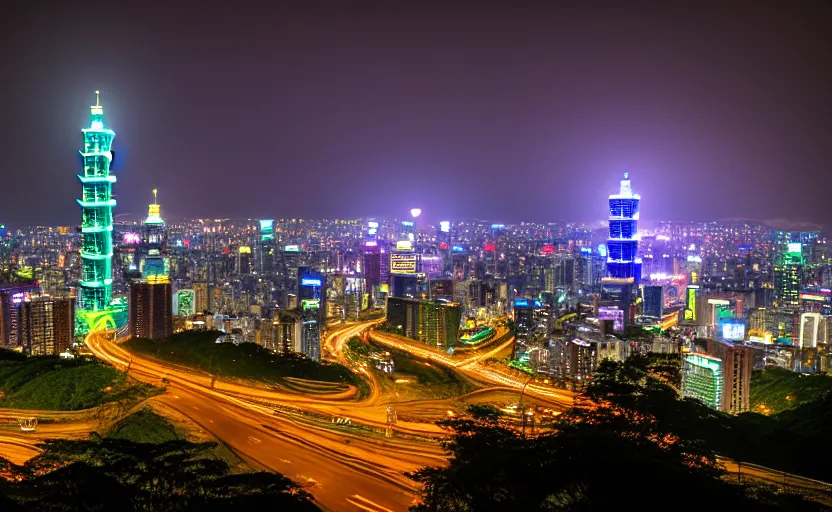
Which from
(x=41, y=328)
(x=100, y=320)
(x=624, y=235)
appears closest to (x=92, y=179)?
(x=100, y=320)

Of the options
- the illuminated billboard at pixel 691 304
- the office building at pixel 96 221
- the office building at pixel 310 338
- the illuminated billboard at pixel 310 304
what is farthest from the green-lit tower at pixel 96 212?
the illuminated billboard at pixel 691 304

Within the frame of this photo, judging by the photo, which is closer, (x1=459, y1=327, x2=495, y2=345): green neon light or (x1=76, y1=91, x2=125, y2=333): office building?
(x1=459, y1=327, x2=495, y2=345): green neon light

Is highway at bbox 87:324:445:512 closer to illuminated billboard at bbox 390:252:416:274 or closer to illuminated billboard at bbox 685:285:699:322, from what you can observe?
illuminated billboard at bbox 685:285:699:322

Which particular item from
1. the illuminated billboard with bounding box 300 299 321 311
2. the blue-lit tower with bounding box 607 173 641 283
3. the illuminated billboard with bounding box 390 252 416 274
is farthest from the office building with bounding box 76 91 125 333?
the blue-lit tower with bounding box 607 173 641 283

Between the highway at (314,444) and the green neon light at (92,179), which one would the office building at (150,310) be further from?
the highway at (314,444)

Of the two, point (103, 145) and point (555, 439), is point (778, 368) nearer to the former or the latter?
point (555, 439)

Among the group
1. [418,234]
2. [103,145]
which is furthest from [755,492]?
[418,234]

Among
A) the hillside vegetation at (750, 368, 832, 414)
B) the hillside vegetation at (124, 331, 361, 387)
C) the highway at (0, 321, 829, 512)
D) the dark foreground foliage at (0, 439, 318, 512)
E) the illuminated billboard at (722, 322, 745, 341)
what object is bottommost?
the hillside vegetation at (750, 368, 832, 414)
